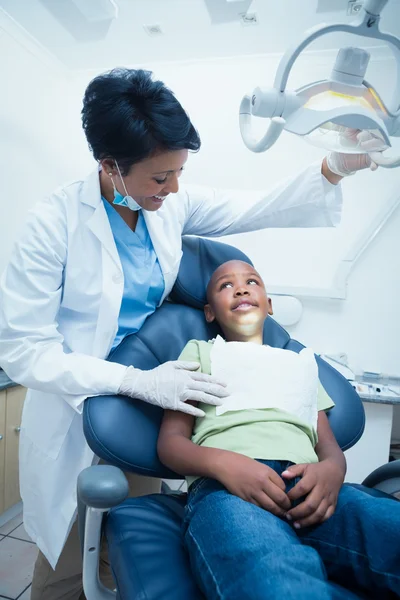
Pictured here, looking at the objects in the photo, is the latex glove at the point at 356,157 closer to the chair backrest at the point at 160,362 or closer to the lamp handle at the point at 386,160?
the lamp handle at the point at 386,160

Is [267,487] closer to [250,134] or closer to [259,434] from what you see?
[259,434]

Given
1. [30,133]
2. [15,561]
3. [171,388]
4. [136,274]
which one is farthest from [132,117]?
[15,561]

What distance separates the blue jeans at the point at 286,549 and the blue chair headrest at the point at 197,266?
577 millimetres

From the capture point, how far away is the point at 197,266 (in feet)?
4.34

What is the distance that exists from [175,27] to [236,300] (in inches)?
69.0

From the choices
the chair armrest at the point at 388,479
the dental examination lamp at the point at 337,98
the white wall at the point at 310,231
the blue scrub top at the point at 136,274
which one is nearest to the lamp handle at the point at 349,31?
the dental examination lamp at the point at 337,98

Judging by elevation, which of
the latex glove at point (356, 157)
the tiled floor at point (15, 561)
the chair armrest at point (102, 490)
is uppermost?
the latex glove at point (356, 157)

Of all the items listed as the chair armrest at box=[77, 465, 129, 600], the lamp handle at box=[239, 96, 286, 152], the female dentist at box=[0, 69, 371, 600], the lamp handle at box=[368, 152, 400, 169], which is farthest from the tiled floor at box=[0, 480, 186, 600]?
the lamp handle at box=[368, 152, 400, 169]

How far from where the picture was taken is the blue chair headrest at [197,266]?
1.28 metres

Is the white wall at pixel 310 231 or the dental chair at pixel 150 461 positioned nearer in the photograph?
the dental chair at pixel 150 461

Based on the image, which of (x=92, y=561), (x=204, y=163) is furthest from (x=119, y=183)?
(x=204, y=163)

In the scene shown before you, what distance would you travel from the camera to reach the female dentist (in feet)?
3.26

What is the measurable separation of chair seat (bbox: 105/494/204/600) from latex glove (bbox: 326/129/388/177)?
926mm

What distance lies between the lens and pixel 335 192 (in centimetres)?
135
